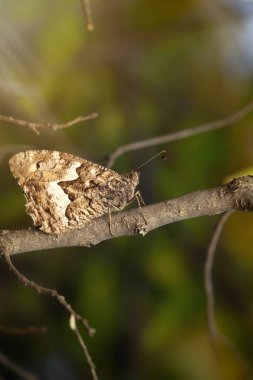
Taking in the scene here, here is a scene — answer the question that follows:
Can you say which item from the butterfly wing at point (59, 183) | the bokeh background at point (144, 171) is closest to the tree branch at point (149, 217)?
the butterfly wing at point (59, 183)

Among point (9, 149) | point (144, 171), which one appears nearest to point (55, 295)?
point (9, 149)

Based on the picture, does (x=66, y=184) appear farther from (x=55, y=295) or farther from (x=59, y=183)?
(x=55, y=295)

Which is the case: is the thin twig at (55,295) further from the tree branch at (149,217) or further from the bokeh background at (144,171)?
the bokeh background at (144,171)

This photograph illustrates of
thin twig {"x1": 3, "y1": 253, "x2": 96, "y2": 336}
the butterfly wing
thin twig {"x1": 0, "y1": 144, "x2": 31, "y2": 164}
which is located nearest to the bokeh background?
thin twig {"x1": 0, "y1": 144, "x2": 31, "y2": 164}

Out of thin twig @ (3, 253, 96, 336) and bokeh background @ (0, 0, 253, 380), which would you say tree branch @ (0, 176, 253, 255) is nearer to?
thin twig @ (3, 253, 96, 336)

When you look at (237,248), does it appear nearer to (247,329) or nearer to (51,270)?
(247,329)

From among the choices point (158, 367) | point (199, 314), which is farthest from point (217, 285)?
point (158, 367)
